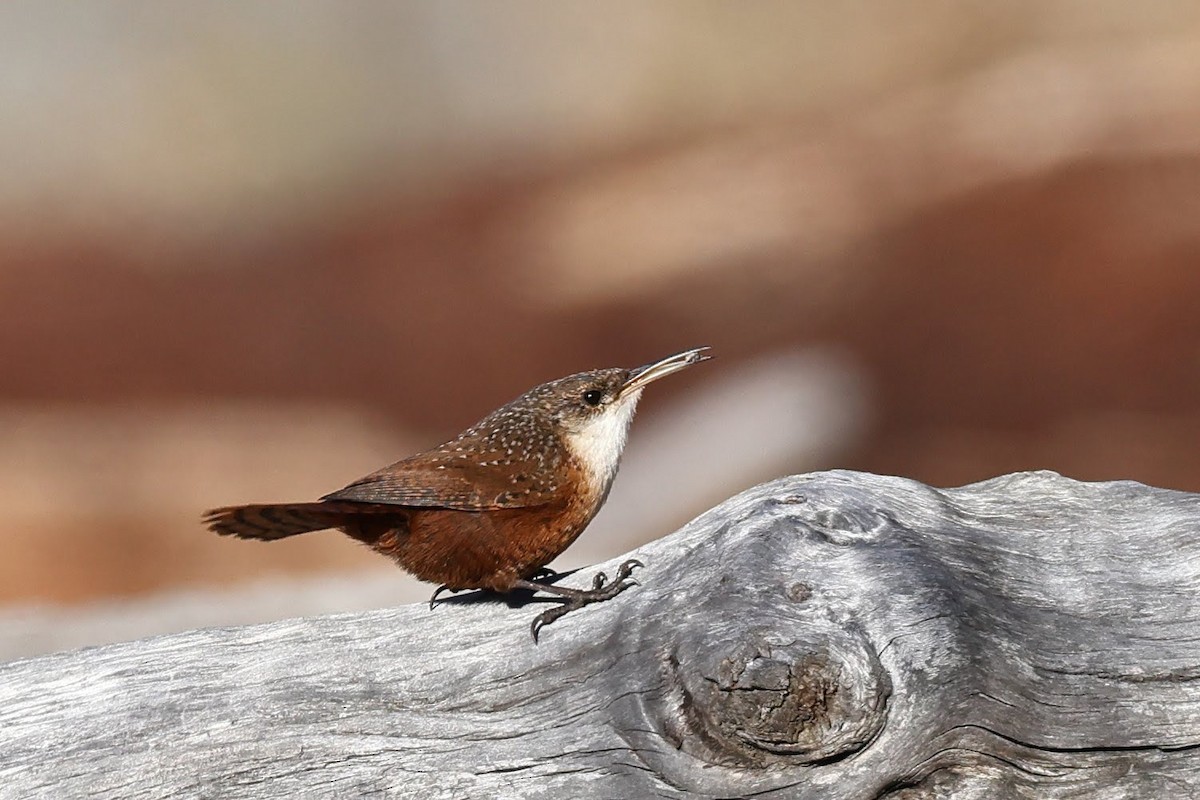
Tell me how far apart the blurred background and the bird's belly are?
13.5 ft

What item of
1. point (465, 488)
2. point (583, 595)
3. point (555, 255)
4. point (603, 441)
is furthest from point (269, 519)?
point (555, 255)

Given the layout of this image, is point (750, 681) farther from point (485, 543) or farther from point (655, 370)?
point (655, 370)

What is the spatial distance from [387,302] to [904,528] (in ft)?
20.3

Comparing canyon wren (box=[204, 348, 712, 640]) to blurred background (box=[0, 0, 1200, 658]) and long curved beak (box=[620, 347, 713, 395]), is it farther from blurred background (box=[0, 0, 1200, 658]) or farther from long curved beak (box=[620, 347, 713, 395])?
blurred background (box=[0, 0, 1200, 658])

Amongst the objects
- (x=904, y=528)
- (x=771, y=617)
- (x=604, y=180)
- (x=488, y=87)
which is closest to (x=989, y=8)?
(x=604, y=180)

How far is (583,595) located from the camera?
132 inches

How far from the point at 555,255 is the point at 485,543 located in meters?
4.78

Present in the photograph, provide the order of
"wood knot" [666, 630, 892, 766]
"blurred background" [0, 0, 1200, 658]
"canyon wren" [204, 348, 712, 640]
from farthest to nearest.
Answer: "blurred background" [0, 0, 1200, 658] < "canyon wren" [204, 348, 712, 640] < "wood knot" [666, 630, 892, 766]

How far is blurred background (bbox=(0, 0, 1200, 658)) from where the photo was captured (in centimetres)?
751

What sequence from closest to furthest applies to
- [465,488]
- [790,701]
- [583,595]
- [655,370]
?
[790,701] → [583,595] → [465,488] → [655,370]

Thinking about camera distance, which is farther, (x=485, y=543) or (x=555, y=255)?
(x=555, y=255)

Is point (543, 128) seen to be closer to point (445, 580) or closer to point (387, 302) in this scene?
point (387, 302)

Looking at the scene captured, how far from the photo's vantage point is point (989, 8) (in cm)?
814

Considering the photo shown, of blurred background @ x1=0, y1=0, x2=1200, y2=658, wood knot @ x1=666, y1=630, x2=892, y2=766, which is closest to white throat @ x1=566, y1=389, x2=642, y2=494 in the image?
wood knot @ x1=666, y1=630, x2=892, y2=766
